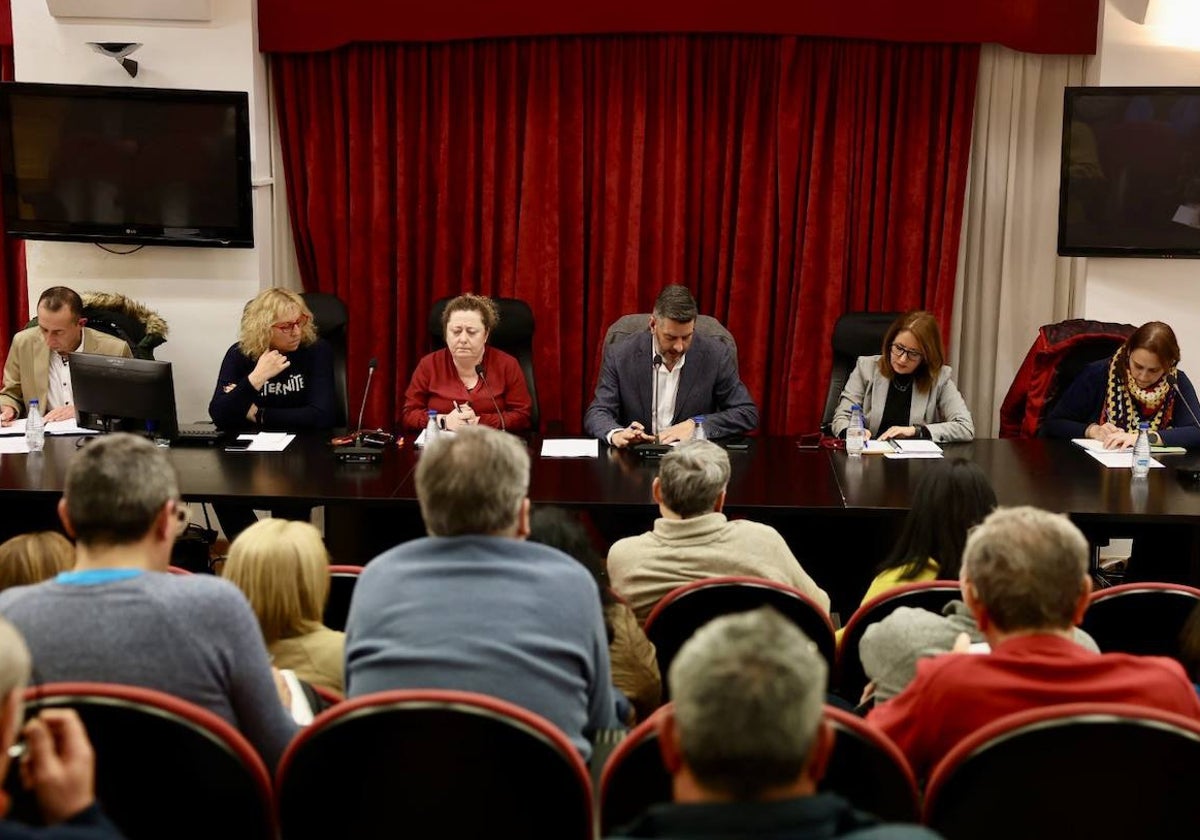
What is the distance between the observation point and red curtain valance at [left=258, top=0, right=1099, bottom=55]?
18.0 ft

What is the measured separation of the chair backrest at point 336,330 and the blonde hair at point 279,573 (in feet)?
9.05

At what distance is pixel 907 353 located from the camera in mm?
4742

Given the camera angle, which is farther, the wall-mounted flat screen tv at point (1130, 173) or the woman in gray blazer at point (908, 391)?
the wall-mounted flat screen tv at point (1130, 173)

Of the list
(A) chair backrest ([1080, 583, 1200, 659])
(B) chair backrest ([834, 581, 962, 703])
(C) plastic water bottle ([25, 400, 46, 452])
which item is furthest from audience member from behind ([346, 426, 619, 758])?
(C) plastic water bottle ([25, 400, 46, 452])

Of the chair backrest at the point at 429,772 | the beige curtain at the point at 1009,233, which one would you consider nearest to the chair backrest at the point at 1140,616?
the chair backrest at the point at 429,772

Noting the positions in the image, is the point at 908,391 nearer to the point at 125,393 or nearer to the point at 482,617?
the point at 125,393

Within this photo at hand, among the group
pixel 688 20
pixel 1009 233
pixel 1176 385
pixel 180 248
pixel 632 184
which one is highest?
pixel 688 20

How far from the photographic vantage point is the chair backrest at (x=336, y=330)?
5207mm

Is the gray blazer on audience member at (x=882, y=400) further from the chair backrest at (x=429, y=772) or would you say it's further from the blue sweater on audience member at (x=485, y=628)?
the chair backrest at (x=429, y=772)

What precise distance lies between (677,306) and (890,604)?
211 cm

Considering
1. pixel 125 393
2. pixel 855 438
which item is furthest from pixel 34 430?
pixel 855 438

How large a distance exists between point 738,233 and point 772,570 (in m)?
3.10

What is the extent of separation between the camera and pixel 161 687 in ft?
6.40

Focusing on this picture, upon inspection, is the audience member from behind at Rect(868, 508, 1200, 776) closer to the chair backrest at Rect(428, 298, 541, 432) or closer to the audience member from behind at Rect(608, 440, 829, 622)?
the audience member from behind at Rect(608, 440, 829, 622)
